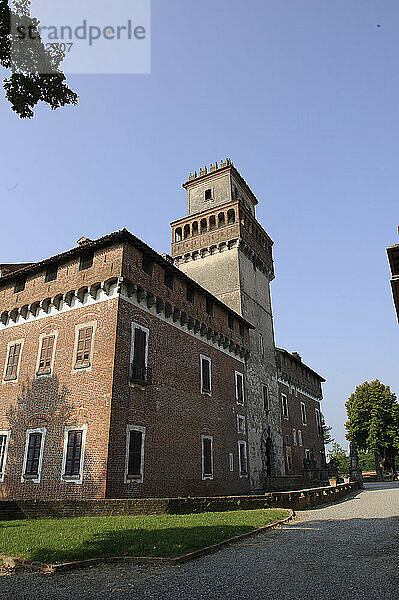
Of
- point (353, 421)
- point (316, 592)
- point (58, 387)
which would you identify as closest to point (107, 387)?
point (58, 387)

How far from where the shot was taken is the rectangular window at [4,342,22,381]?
870 inches

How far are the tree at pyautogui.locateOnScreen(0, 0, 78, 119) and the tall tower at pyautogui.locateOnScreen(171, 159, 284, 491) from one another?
24469 millimetres

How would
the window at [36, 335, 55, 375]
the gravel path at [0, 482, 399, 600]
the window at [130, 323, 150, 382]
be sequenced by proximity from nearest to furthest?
the gravel path at [0, 482, 399, 600] < the window at [130, 323, 150, 382] < the window at [36, 335, 55, 375]

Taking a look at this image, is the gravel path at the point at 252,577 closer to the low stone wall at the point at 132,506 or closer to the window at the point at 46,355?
the low stone wall at the point at 132,506

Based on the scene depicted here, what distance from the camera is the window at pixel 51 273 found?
867 inches

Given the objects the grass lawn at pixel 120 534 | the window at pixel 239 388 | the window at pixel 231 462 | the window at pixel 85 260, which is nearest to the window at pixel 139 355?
the window at pixel 85 260

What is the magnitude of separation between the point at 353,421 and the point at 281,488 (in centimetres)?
3103

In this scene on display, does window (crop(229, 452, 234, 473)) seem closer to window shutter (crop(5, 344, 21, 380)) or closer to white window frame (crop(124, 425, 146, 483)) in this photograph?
white window frame (crop(124, 425, 146, 483))

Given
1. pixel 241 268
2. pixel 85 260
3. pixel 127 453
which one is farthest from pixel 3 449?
pixel 241 268

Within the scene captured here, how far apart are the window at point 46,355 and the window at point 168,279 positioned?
630 cm

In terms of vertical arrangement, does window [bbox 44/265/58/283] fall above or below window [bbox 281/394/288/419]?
above

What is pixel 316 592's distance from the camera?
665 cm

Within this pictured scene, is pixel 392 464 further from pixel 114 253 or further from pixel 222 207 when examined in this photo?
pixel 114 253

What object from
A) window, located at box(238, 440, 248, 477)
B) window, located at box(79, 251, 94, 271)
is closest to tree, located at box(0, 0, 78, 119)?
window, located at box(79, 251, 94, 271)
